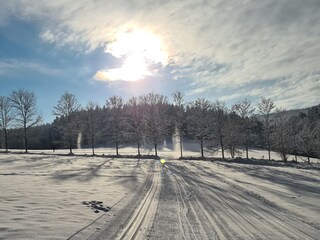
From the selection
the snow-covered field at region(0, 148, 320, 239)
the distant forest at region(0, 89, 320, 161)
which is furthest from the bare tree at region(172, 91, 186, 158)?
the snow-covered field at region(0, 148, 320, 239)

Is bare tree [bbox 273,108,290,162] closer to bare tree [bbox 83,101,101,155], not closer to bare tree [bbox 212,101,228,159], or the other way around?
bare tree [bbox 212,101,228,159]

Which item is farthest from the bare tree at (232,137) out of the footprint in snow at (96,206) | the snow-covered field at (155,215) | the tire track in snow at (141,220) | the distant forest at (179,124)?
the footprint in snow at (96,206)

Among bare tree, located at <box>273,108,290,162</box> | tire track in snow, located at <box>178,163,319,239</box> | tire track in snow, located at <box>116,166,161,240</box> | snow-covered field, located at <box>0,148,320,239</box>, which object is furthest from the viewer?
bare tree, located at <box>273,108,290,162</box>

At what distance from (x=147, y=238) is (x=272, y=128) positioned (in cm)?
5299

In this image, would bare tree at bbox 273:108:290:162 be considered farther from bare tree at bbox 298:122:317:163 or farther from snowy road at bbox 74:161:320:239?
snowy road at bbox 74:161:320:239

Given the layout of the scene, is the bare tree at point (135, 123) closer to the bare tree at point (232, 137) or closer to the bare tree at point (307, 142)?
the bare tree at point (232, 137)

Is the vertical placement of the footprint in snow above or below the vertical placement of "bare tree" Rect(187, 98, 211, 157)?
below

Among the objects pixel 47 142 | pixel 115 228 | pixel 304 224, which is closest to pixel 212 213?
pixel 304 224

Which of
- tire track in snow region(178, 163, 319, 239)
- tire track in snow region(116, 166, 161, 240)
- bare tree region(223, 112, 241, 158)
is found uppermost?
bare tree region(223, 112, 241, 158)

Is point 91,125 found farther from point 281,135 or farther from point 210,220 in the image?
point 210,220

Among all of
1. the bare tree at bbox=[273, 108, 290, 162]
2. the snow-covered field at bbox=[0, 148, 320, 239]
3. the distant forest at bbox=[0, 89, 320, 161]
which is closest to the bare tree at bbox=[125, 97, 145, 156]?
the distant forest at bbox=[0, 89, 320, 161]

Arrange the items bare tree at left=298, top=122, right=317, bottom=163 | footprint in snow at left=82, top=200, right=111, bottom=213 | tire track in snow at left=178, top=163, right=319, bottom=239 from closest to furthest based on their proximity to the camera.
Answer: tire track in snow at left=178, top=163, right=319, bottom=239
footprint in snow at left=82, top=200, right=111, bottom=213
bare tree at left=298, top=122, right=317, bottom=163

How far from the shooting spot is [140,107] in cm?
6056

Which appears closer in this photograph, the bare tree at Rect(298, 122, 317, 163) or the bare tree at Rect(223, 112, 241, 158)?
the bare tree at Rect(223, 112, 241, 158)
